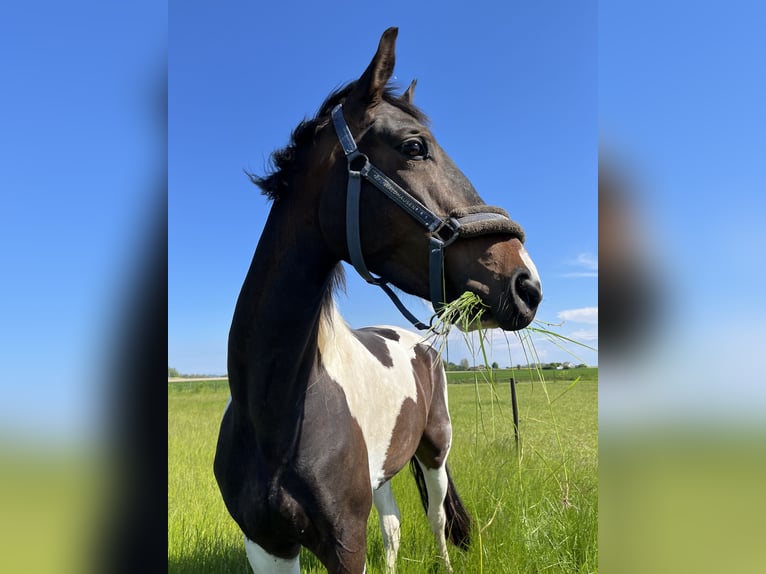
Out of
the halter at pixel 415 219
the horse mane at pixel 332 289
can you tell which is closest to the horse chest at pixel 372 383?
the horse mane at pixel 332 289

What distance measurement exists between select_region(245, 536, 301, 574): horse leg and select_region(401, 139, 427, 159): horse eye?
1930mm

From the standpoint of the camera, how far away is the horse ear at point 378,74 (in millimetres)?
1629

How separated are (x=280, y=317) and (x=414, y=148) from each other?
0.86 metres

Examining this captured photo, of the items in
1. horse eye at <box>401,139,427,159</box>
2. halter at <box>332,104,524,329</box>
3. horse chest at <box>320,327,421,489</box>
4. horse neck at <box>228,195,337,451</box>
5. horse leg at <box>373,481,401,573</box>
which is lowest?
horse leg at <box>373,481,401,573</box>

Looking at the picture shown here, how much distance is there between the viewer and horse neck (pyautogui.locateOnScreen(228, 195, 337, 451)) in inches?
69.2

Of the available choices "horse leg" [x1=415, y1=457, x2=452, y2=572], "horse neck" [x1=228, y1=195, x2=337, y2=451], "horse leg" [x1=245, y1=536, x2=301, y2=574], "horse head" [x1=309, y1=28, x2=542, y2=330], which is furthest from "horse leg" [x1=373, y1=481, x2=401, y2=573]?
"horse head" [x1=309, y1=28, x2=542, y2=330]

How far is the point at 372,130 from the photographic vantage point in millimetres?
1724

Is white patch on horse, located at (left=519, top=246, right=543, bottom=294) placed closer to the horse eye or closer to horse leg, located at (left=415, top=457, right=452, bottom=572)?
the horse eye

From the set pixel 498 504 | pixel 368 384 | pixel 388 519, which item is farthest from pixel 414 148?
pixel 388 519

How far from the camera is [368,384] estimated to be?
2.41 metres

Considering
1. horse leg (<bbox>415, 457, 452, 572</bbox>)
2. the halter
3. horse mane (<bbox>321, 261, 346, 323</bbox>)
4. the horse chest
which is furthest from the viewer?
horse leg (<bbox>415, 457, 452, 572</bbox>)
